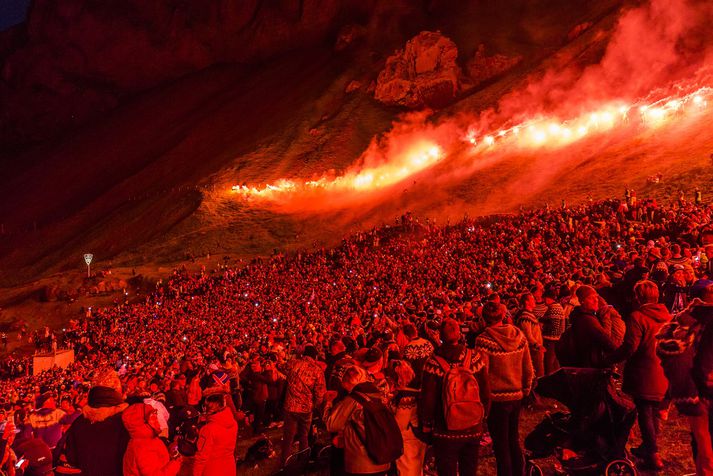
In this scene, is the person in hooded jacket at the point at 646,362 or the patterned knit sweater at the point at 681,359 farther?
the person in hooded jacket at the point at 646,362

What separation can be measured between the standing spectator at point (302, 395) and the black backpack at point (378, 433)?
2545mm

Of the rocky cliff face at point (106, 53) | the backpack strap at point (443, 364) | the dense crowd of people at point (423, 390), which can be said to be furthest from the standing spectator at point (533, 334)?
the rocky cliff face at point (106, 53)

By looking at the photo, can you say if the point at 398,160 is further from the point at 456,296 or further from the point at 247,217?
the point at 456,296

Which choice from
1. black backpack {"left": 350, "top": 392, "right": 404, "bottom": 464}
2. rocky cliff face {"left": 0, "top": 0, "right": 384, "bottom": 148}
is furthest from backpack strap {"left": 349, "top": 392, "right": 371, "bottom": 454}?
rocky cliff face {"left": 0, "top": 0, "right": 384, "bottom": 148}

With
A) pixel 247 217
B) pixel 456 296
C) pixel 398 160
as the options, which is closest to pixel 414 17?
pixel 398 160

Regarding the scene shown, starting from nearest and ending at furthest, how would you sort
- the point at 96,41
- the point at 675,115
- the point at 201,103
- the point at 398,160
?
the point at 675,115, the point at 398,160, the point at 201,103, the point at 96,41

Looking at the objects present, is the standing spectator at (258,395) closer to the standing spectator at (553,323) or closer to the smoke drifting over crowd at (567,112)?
the standing spectator at (553,323)

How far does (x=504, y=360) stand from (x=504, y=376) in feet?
0.48

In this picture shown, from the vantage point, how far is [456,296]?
58.1 ft

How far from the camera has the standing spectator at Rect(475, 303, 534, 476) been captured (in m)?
5.56

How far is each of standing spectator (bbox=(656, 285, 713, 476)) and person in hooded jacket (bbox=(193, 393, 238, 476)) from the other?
3.70 meters

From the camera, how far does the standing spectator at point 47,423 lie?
7391mm

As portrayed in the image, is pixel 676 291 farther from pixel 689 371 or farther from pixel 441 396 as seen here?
pixel 441 396

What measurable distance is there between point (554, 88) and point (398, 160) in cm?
1639
